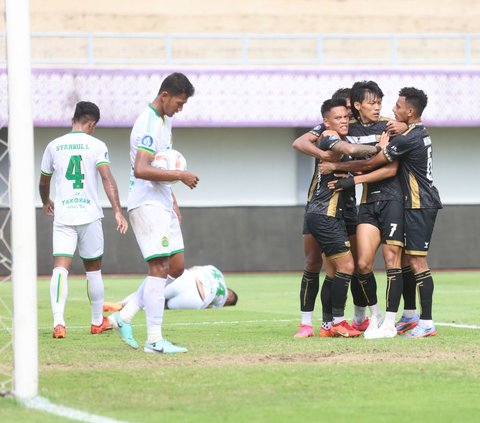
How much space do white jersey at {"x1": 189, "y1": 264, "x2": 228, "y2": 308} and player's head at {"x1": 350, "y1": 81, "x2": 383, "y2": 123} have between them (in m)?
4.81

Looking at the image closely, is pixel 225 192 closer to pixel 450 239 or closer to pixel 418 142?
pixel 450 239

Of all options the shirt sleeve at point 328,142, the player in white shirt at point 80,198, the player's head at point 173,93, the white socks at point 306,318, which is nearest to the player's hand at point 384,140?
the shirt sleeve at point 328,142

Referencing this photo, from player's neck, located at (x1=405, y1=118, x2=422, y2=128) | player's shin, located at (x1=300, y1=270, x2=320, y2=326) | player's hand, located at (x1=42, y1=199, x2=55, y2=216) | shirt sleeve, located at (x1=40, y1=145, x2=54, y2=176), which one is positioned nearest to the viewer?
player's neck, located at (x1=405, y1=118, x2=422, y2=128)

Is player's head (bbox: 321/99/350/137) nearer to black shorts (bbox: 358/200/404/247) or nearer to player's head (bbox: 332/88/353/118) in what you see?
player's head (bbox: 332/88/353/118)

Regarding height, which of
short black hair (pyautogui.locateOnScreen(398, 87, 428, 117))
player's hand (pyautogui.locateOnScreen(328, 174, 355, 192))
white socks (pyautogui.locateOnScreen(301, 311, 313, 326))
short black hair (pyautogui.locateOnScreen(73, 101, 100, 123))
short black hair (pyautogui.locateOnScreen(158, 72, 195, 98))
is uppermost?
short black hair (pyautogui.locateOnScreen(158, 72, 195, 98))

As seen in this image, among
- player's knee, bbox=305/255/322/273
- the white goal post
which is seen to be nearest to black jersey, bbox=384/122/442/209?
player's knee, bbox=305/255/322/273

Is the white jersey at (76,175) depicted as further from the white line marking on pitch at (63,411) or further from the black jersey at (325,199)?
the white line marking on pitch at (63,411)

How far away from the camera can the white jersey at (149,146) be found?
9133 millimetres

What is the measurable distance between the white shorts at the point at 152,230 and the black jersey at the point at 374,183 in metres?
2.11

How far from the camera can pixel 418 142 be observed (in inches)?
406

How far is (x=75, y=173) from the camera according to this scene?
11156 mm

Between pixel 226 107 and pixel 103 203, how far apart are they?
3639 millimetres

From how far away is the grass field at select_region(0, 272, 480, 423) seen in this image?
6543 mm

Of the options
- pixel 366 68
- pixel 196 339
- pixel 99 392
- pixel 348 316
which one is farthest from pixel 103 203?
pixel 99 392
